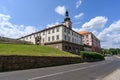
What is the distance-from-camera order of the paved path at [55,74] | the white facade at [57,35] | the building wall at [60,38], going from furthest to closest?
the white facade at [57,35] → the building wall at [60,38] → the paved path at [55,74]

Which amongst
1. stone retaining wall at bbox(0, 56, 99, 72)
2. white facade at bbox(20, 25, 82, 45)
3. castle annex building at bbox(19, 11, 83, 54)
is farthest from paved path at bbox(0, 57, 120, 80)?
white facade at bbox(20, 25, 82, 45)

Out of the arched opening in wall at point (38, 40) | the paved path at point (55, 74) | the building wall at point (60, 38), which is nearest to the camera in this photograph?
the paved path at point (55, 74)

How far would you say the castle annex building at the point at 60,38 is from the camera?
2346 inches

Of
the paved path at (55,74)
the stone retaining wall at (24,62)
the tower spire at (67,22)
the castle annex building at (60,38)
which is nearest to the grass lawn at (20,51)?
A: the stone retaining wall at (24,62)

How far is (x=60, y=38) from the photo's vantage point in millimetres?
59281

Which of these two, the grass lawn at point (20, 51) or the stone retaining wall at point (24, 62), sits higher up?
the grass lawn at point (20, 51)

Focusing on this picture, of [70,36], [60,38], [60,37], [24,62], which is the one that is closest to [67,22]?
[70,36]

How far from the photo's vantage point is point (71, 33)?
220ft

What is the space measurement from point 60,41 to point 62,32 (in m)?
3.50

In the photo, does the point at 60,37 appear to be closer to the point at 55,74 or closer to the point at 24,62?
the point at 24,62

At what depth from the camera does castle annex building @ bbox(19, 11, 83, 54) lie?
59.6m

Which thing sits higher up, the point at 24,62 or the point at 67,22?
the point at 67,22

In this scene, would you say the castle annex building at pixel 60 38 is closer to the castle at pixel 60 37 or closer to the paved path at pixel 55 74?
the castle at pixel 60 37

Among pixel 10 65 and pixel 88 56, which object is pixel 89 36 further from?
pixel 10 65
